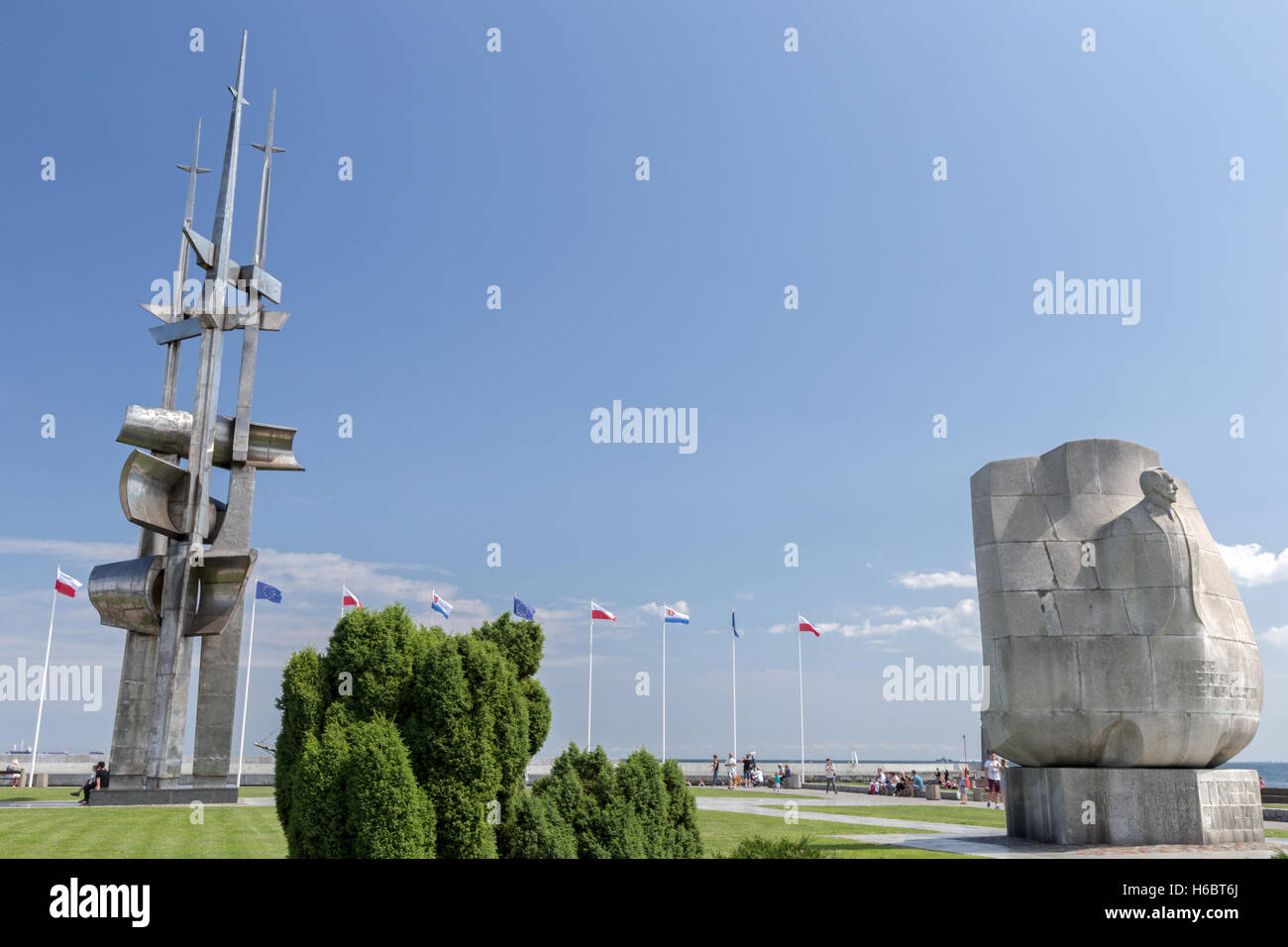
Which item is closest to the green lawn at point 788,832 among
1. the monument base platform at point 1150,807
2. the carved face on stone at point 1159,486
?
the monument base platform at point 1150,807

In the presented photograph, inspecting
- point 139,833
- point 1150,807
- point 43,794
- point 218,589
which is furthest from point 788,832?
point 43,794

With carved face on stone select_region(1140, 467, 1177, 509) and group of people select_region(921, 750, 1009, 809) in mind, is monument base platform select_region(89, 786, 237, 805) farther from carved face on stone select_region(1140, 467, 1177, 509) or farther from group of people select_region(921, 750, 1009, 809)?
carved face on stone select_region(1140, 467, 1177, 509)

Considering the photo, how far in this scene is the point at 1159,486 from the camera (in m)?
16.0

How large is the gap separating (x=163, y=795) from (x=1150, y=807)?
23387 millimetres

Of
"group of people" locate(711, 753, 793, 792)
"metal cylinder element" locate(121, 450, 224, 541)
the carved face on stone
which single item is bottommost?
"group of people" locate(711, 753, 793, 792)

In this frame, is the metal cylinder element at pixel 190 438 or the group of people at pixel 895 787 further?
the group of people at pixel 895 787

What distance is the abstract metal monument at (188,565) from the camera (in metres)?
25.4

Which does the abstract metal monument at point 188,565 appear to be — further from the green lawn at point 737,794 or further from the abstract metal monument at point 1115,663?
the abstract metal monument at point 1115,663

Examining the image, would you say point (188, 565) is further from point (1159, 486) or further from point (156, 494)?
point (1159, 486)

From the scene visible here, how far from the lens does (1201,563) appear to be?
631 inches

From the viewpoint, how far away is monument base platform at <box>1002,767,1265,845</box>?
14.8 m

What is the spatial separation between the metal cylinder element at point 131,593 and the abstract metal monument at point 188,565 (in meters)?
0.04

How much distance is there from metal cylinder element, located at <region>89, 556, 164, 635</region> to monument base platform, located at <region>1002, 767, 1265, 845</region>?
2347 cm

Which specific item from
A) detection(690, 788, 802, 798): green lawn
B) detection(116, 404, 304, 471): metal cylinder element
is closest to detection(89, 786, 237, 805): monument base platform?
detection(116, 404, 304, 471): metal cylinder element
